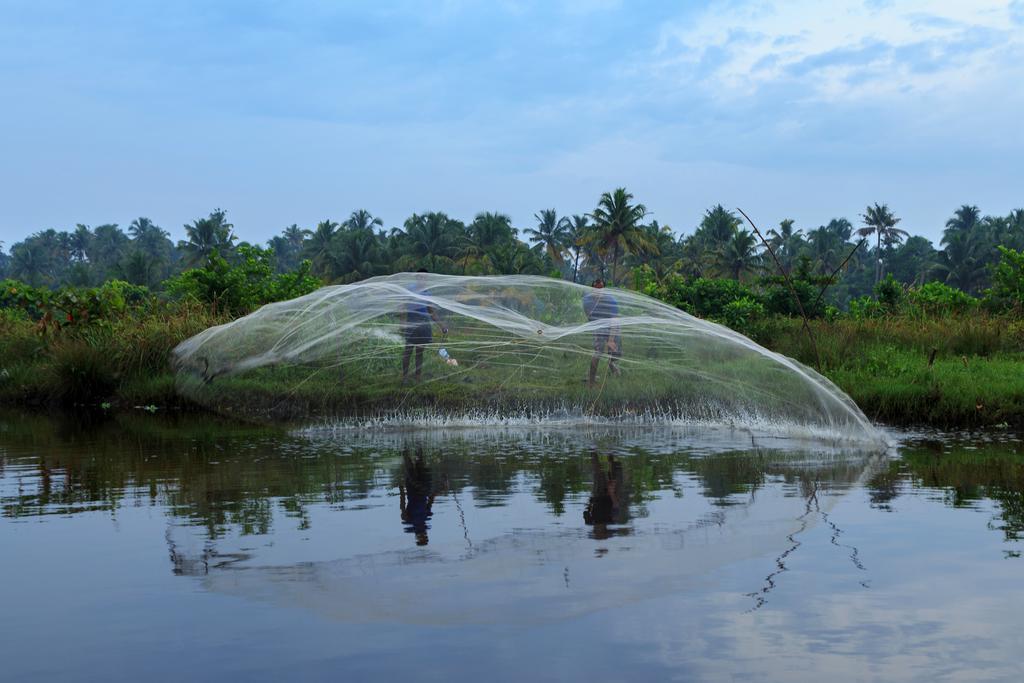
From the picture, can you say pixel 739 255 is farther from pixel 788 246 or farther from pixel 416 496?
pixel 416 496

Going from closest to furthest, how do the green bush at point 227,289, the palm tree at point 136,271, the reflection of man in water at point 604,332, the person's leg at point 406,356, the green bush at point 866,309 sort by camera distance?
the reflection of man in water at point 604,332, the person's leg at point 406,356, the green bush at point 227,289, the green bush at point 866,309, the palm tree at point 136,271

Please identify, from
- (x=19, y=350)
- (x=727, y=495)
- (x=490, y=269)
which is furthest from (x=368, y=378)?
(x=490, y=269)

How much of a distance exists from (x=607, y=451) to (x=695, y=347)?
5.64 feet

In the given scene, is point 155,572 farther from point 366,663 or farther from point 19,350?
point 19,350

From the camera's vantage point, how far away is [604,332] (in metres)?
12.7

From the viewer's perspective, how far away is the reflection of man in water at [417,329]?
1341cm

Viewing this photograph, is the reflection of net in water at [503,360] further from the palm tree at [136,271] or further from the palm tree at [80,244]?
the palm tree at [80,244]

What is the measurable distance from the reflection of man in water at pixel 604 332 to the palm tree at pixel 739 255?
6268 centimetres

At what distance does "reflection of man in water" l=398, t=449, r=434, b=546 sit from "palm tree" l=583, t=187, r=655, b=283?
206ft

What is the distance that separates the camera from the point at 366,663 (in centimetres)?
466

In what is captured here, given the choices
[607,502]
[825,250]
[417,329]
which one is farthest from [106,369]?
[825,250]

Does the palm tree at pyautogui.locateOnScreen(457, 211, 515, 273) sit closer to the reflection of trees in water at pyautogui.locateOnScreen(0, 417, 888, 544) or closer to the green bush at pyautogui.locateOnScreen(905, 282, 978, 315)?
the green bush at pyautogui.locateOnScreen(905, 282, 978, 315)

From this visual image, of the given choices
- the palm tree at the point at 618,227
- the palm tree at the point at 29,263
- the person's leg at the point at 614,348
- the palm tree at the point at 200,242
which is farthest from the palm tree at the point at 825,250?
the person's leg at the point at 614,348

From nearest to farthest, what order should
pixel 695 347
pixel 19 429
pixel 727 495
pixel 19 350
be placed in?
pixel 727 495, pixel 695 347, pixel 19 429, pixel 19 350
